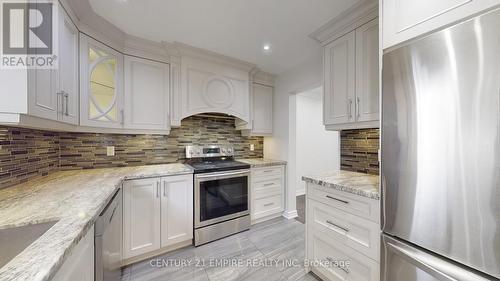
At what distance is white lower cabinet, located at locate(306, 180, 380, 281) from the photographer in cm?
120

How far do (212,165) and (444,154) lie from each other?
212 cm

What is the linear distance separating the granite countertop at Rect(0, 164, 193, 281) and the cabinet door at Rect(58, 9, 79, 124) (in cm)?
53

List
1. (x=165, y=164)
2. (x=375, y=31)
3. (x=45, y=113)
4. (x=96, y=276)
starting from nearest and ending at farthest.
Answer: (x=96, y=276) < (x=45, y=113) < (x=375, y=31) < (x=165, y=164)

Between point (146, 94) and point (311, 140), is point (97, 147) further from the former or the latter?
point (311, 140)

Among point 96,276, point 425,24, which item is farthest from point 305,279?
point 425,24

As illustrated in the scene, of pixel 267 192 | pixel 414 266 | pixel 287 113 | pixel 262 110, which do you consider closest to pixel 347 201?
pixel 414 266

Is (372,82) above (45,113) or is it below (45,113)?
above

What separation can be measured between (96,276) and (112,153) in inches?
60.2

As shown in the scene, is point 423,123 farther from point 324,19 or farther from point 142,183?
point 142,183

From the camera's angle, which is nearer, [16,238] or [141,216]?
[16,238]

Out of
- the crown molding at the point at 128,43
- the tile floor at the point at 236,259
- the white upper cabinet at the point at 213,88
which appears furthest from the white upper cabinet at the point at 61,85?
the tile floor at the point at 236,259

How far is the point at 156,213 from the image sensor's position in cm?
189

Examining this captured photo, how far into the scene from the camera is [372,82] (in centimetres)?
154

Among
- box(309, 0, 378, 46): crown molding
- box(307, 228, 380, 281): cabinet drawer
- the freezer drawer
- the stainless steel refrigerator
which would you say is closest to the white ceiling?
box(309, 0, 378, 46): crown molding
